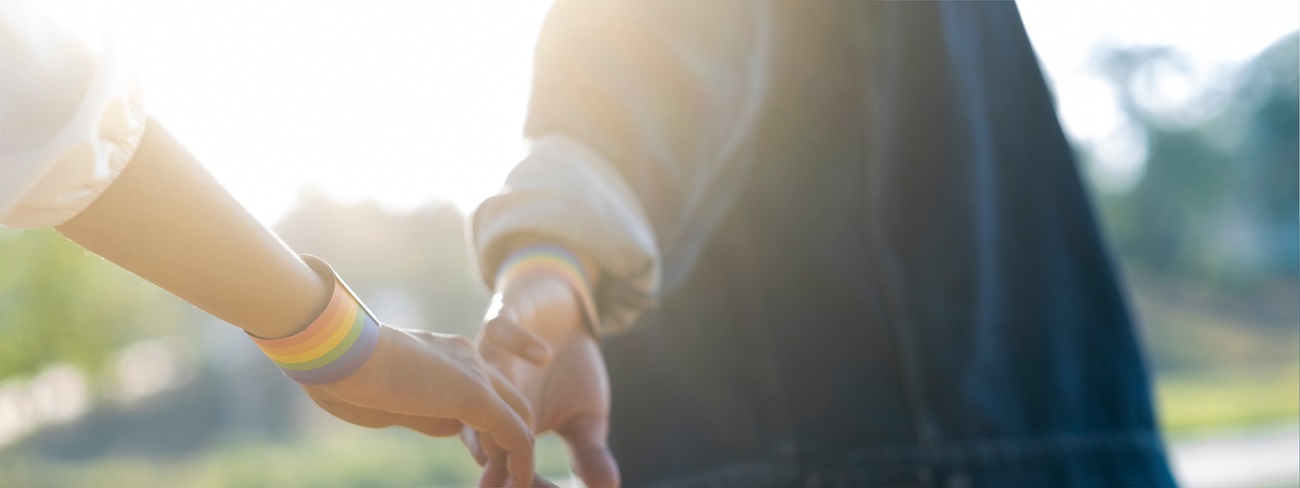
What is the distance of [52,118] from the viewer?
88 cm

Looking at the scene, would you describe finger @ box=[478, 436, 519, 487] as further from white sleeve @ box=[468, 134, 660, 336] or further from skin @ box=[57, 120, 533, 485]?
white sleeve @ box=[468, 134, 660, 336]

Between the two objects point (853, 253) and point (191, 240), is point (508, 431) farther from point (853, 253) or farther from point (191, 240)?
point (853, 253)

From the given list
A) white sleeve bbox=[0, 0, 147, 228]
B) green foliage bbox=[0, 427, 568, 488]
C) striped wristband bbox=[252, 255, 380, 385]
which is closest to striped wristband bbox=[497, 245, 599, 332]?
striped wristband bbox=[252, 255, 380, 385]

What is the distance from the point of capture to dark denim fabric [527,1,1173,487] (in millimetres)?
1546

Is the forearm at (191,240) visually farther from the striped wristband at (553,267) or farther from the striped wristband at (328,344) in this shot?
the striped wristband at (553,267)

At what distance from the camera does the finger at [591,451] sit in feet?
4.50

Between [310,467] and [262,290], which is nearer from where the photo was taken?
[262,290]

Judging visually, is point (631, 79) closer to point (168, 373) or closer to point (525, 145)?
point (525, 145)

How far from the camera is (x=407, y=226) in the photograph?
1597 inches

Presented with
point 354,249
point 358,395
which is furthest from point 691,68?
point 354,249

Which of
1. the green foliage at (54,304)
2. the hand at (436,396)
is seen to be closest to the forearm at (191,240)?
the hand at (436,396)

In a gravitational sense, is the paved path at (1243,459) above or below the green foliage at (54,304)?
above

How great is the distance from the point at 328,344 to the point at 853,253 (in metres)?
0.85

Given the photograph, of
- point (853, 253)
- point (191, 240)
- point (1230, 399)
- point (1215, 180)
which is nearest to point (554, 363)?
point (853, 253)
